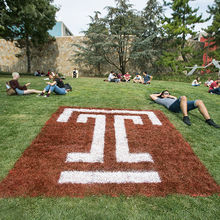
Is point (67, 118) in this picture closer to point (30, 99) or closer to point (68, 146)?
point (68, 146)

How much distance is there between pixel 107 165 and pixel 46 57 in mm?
28064

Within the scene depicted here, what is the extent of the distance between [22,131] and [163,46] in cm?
2509

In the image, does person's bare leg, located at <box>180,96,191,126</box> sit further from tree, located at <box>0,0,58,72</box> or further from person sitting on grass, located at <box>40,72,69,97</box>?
tree, located at <box>0,0,58,72</box>

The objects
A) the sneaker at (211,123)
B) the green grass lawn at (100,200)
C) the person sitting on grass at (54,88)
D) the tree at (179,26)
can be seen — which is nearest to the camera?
the green grass lawn at (100,200)

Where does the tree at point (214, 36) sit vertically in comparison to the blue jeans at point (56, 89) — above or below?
above

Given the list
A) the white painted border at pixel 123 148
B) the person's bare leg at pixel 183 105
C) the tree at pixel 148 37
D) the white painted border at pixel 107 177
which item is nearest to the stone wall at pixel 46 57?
the tree at pixel 148 37

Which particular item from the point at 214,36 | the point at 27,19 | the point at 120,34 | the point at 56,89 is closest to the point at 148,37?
the point at 120,34

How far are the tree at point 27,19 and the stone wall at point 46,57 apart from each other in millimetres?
1521

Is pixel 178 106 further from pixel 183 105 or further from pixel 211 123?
pixel 211 123

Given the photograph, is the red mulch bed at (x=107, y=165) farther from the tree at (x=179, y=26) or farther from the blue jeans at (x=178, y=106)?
the tree at (x=179, y=26)

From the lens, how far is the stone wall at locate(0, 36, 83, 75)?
26.3 m

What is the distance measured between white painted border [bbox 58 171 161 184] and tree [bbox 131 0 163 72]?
21.5m

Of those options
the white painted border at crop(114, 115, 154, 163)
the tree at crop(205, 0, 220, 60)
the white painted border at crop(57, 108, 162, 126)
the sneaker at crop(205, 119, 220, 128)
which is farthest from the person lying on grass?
the tree at crop(205, 0, 220, 60)

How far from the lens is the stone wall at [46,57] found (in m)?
26.3
